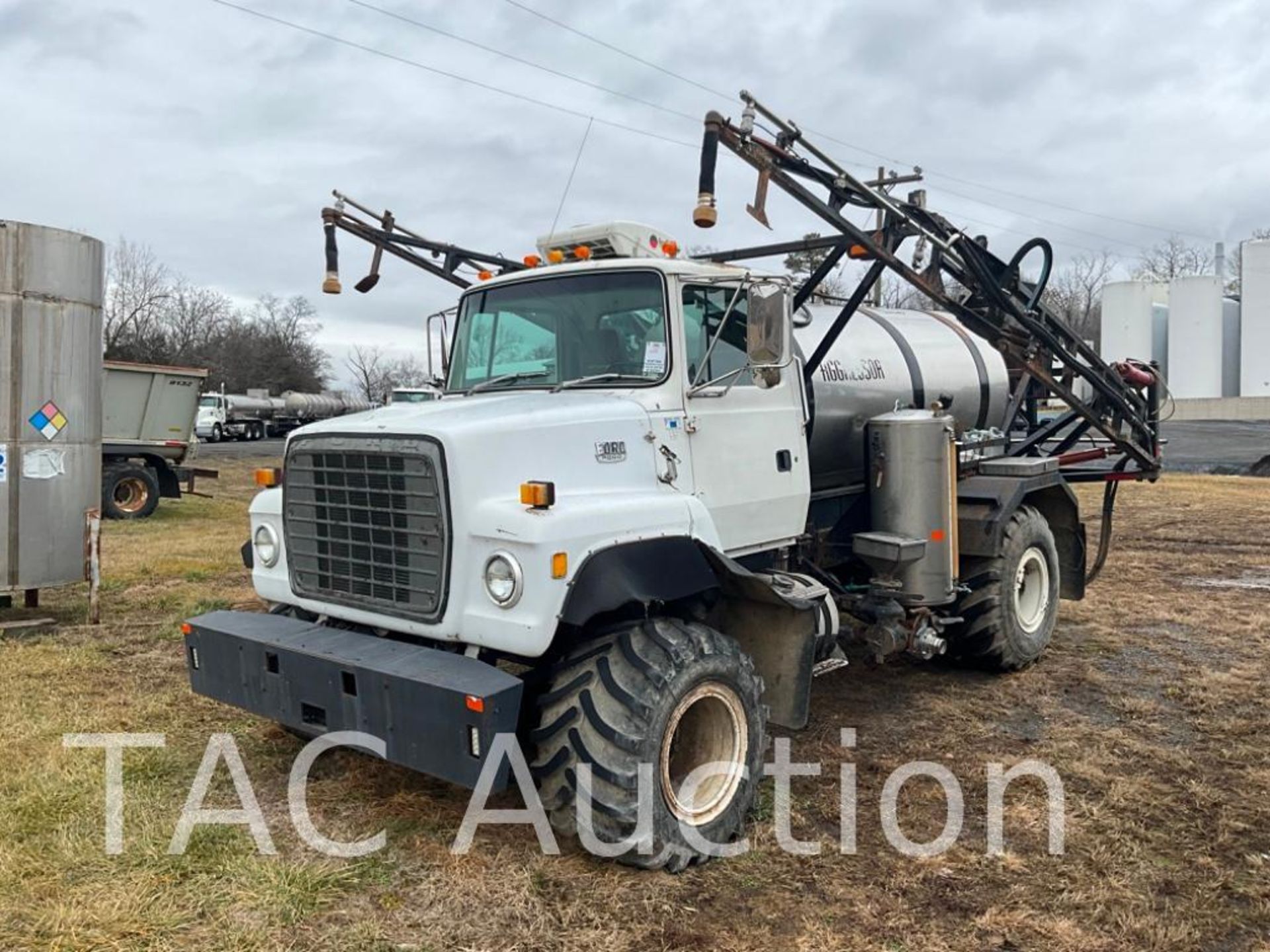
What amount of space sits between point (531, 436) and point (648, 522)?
60 cm

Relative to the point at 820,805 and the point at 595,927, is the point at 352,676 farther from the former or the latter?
the point at 820,805

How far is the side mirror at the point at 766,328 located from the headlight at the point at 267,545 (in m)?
2.49

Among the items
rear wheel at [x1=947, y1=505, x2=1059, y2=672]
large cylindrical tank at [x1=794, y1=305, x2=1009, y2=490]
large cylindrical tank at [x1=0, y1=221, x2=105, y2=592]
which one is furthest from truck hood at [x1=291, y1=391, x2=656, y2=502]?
large cylindrical tank at [x1=0, y1=221, x2=105, y2=592]

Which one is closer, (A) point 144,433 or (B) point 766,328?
(B) point 766,328

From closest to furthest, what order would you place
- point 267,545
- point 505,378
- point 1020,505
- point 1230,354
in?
point 267,545 → point 505,378 → point 1020,505 → point 1230,354

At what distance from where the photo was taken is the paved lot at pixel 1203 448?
2512 centimetres

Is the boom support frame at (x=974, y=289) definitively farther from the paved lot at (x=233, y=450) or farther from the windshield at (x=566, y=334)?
the paved lot at (x=233, y=450)

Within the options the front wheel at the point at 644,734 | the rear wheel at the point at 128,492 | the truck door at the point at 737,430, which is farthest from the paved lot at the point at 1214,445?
the front wheel at the point at 644,734

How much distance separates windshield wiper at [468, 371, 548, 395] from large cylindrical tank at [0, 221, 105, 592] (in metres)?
4.65

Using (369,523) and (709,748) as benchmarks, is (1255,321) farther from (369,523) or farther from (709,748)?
(369,523)

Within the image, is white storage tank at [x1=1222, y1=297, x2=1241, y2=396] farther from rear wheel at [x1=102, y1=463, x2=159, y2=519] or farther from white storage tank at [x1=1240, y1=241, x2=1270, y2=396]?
rear wheel at [x1=102, y1=463, x2=159, y2=519]

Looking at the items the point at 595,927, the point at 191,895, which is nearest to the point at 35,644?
the point at 191,895

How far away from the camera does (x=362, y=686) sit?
3703 millimetres

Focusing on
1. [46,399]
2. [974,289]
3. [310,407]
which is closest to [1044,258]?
Result: [974,289]
